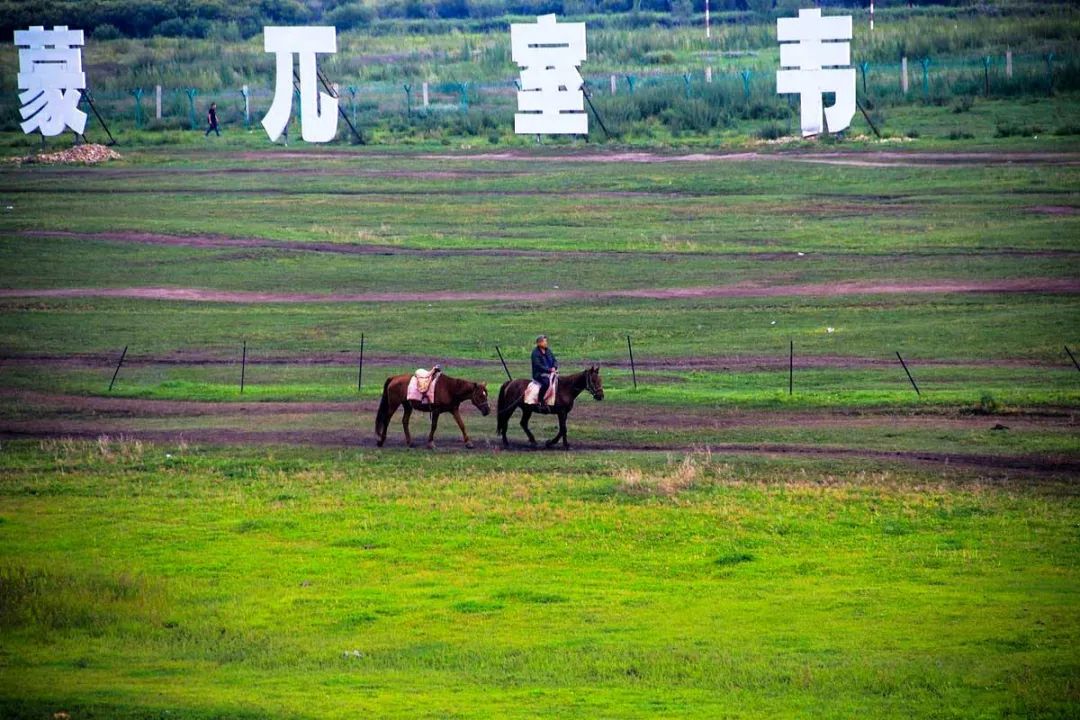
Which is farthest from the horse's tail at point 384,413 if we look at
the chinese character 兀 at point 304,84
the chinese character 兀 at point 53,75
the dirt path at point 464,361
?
the chinese character 兀 at point 53,75

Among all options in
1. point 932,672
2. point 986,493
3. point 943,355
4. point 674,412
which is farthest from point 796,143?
point 932,672

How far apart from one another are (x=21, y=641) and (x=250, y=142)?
176 ft

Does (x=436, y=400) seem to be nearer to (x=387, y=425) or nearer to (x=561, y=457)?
(x=387, y=425)

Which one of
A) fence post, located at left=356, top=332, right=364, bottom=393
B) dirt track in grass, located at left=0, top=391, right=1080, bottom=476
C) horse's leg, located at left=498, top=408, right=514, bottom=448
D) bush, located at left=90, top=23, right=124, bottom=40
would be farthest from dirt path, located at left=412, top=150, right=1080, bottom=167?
horse's leg, located at left=498, top=408, right=514, bottom=448

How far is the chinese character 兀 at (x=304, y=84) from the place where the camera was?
70.4 metres

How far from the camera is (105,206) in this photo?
6019 centimetres

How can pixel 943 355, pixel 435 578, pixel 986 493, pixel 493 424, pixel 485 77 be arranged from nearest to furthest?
pixel 435 578
pixel 986 493
pixel 493 424
pixel 943 355
pixel 485 77

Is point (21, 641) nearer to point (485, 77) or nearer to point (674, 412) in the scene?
point (674, 412)

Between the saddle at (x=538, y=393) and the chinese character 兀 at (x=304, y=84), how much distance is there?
141 ft

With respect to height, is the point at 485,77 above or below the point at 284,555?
above

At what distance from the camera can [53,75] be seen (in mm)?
71312

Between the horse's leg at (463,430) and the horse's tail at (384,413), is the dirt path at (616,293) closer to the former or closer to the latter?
the horse's leg at (463,430)

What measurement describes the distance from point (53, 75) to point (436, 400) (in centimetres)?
4661

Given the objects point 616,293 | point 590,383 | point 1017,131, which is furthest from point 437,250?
point 1017,131
